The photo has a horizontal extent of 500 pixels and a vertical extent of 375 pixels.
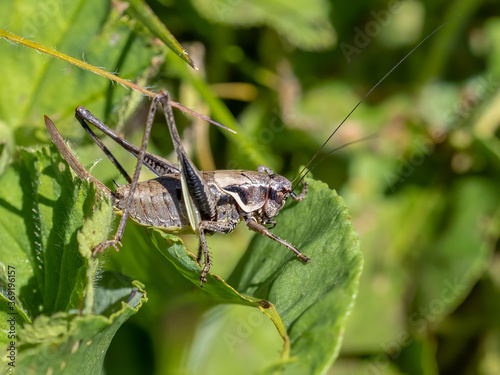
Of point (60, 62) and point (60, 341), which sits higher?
point (60, 62)

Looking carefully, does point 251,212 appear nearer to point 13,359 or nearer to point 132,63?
point 132,63

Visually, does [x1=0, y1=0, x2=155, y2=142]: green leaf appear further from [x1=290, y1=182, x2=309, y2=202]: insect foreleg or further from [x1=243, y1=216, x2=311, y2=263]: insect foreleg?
[x1=290, y1=182, x2=309, y2=202]: insect foreleg

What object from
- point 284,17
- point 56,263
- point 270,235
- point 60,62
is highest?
point 284,17

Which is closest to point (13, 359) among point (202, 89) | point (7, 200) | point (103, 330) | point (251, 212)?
point (103, 330)

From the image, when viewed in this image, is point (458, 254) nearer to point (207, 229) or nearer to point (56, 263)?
point (207, 229)

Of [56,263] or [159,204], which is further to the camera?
[159,204]

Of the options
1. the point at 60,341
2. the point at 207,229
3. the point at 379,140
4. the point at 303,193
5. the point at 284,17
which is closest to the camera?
the point at 60,341

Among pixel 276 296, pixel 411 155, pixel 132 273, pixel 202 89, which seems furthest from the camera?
pixel 411 155

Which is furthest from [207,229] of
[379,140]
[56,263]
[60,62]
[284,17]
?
[379,140]
